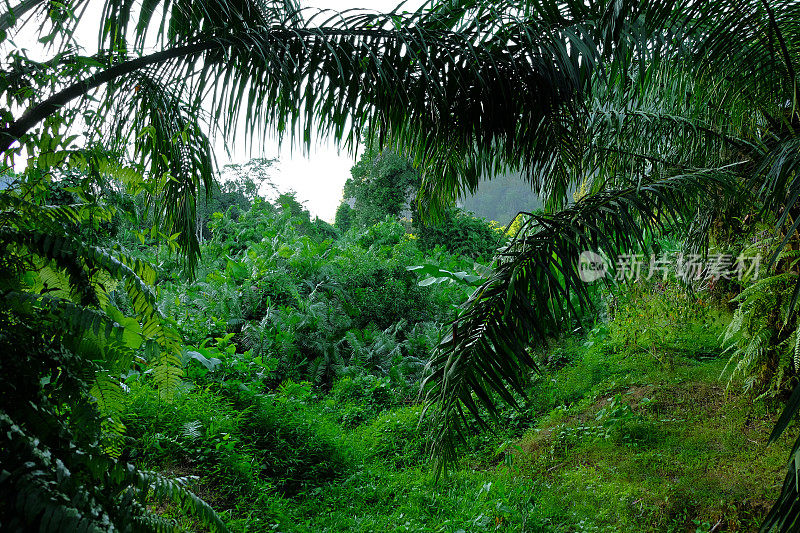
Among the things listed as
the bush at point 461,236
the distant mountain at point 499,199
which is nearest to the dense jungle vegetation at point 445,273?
the bush at point 461,236

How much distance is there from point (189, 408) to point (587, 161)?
3263 millimetres

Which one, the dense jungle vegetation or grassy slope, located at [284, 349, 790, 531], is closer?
the dense jungle vegetation

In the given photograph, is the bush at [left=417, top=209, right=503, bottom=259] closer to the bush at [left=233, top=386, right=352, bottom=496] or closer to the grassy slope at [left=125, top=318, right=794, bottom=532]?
the grassy slope at [left=125, top=318, right=794, bottom=532]

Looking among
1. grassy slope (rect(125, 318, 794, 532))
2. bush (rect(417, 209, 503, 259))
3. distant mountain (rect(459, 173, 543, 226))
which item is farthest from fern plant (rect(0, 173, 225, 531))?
distant mountain (rect(459, 173, 543, 226))

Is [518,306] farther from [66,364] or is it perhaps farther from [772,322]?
[772,322]

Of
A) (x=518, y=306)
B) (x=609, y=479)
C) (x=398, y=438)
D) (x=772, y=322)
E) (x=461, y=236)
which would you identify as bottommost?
(x=609, y=479)

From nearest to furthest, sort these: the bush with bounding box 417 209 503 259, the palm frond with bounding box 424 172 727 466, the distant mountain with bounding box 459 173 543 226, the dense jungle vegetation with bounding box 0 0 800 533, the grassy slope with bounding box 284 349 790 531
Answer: the dense jungle vegetation with bounding box 0 0 800 533 < the palm frond with bounding box 424 172 727 466 < the grassy slope with bounding box 284 349 790 531 < the bush with bounding box 417 209 503 259 < the distant mountain with bounding box 459 173 543 226

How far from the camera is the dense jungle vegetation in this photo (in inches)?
61.9

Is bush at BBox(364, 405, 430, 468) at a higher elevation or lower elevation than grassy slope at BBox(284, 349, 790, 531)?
higher

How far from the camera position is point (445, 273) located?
5711mm

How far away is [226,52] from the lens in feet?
7.97

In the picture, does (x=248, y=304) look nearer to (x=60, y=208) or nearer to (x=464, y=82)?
(x=464, y=82)

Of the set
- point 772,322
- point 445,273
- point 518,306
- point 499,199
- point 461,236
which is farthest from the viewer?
point 499,199

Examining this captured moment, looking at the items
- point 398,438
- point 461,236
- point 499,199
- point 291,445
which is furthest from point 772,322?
point 499,199
